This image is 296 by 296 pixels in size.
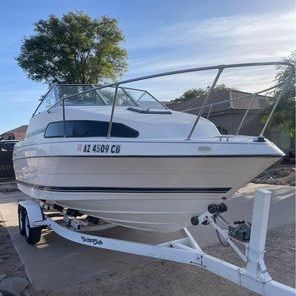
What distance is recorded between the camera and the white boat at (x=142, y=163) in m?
4.54

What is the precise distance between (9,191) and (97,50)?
604 inches

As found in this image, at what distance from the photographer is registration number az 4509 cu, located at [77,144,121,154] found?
15.8ft

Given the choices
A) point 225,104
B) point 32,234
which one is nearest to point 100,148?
point 32,234

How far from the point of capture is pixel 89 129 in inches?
216

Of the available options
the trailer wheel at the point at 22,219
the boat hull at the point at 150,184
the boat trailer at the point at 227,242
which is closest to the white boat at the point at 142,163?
the boat hull at the point at 150,184

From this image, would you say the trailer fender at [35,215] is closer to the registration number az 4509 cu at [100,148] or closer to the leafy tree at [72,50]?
the registration number az 4509 cu at [100,148]

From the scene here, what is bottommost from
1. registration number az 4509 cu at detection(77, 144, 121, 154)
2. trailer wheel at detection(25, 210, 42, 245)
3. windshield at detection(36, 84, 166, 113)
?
trailer wheel at detection(25, 210, 42, 245)

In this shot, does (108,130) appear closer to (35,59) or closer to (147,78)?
(147,78)

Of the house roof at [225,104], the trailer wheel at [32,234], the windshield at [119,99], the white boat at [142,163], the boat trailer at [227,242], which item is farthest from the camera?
the trailer wheel at [32,234]

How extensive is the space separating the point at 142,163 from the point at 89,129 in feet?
3.54

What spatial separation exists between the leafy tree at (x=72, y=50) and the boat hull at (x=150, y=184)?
2207cm

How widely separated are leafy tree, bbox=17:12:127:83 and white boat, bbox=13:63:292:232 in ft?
70.8

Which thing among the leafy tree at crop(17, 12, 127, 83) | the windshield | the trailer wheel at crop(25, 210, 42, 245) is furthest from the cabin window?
the leafy tree at crop(17, 12, 127, 83)

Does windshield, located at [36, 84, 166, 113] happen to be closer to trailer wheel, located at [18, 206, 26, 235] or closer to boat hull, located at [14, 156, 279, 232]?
boat hull, located at [14, 156, 279, 232]
